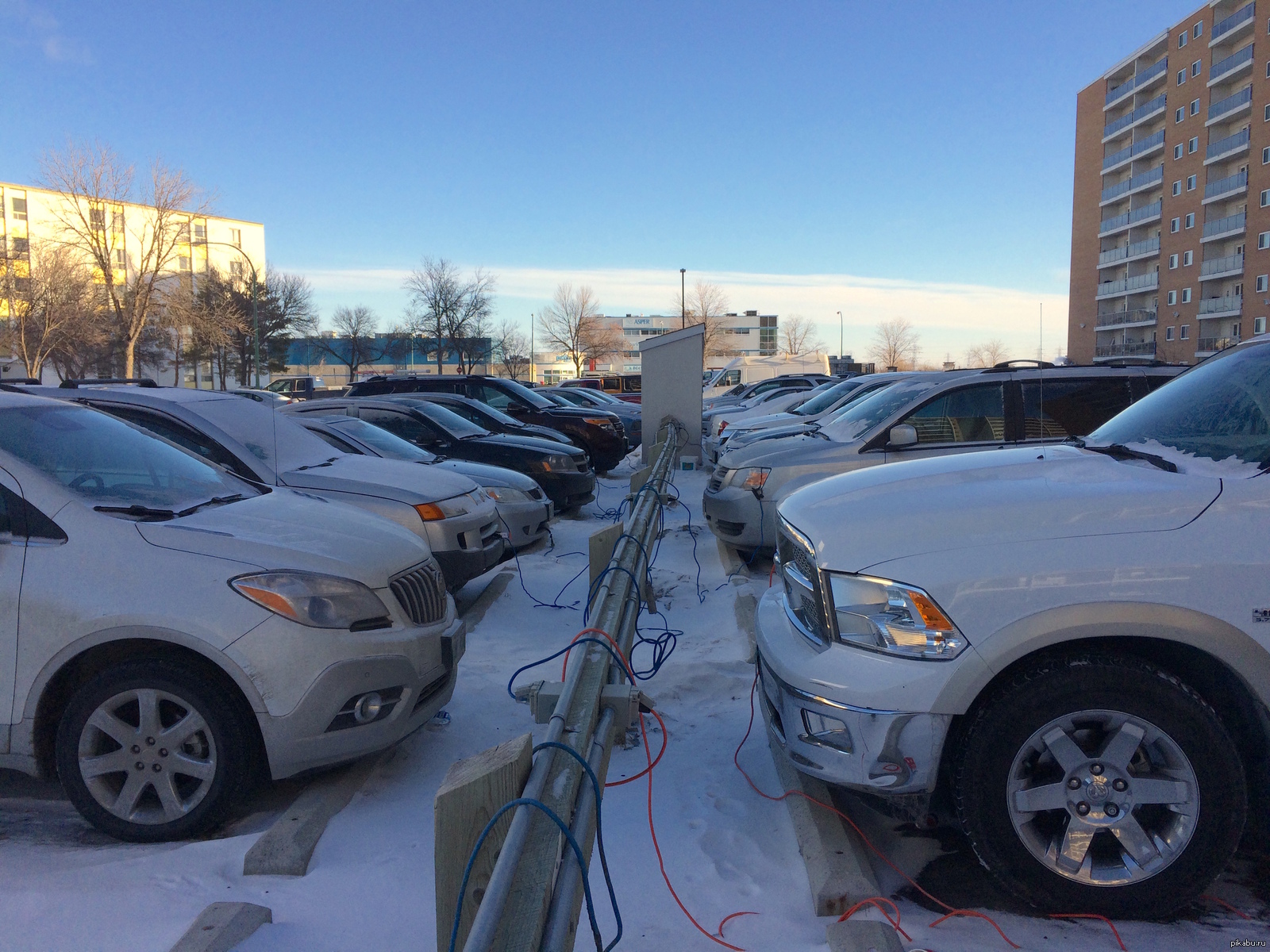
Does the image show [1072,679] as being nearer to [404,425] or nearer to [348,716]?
[348,716]

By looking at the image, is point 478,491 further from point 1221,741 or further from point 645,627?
point 1221,741

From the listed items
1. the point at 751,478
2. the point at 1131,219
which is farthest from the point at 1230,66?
the point at 751,478

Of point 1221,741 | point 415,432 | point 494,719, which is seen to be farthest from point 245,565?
point 415,432

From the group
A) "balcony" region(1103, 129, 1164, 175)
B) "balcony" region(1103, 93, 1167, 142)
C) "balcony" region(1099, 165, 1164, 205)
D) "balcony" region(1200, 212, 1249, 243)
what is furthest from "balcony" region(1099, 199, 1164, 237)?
"balcony" region(1200, 212, 1249, 243)

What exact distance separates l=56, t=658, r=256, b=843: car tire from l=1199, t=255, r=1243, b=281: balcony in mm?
75273

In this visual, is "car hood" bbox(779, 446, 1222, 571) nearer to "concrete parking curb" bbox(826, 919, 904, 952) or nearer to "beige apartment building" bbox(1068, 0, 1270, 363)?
"concrete parking curb" bbox(826, 919, 904, 952)

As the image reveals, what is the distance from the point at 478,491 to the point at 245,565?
12.4 feet

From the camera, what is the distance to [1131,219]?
75312 mm

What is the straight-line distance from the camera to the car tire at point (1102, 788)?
2734mm

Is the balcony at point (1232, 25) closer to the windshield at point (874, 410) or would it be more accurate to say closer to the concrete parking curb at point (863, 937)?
the windshield at point (874, 410)

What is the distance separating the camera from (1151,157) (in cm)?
7381

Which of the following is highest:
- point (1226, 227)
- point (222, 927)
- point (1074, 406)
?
point (1226, 227)

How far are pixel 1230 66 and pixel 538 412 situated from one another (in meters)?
70.2

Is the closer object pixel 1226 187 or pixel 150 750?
pixel 150 750
